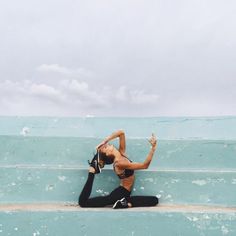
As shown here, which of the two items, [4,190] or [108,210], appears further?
[4,190]

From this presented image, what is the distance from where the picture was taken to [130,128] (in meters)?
5.74

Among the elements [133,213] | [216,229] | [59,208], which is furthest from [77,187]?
[216,229]

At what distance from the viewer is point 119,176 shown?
5086 mm

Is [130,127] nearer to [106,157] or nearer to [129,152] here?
[129,152]

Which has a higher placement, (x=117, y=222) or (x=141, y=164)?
(x=141, y=164)

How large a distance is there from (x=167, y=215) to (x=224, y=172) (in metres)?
0.80

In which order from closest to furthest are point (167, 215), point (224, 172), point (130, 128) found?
point (167, 215), point (224, 172), point (130, 128)

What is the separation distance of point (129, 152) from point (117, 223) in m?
0.85

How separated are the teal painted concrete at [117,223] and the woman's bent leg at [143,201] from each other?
0.73 ft

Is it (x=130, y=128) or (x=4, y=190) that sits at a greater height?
(x=130, y=128)

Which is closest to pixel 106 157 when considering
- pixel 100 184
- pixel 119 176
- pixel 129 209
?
pixel 119 176

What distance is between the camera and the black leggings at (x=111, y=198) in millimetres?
5020

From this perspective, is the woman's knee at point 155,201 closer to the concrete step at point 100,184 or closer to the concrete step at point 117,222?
the concrete step at point 100,184

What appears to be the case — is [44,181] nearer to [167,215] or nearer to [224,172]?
[167,215]
